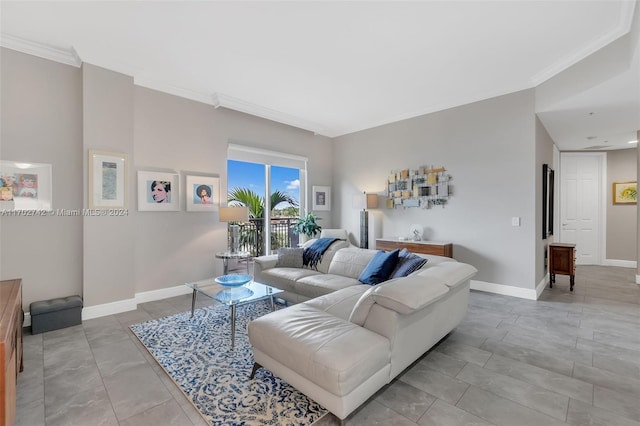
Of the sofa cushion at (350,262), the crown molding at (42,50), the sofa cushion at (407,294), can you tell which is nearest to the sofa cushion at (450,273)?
the sofa cushion at (407,294)

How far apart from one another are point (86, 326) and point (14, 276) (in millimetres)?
921

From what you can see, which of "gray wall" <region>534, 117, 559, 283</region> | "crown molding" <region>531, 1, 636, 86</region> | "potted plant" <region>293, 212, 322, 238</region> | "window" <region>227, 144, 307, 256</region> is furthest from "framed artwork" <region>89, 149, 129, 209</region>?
"gray wall" <region>534, 117, 559, 283</region>

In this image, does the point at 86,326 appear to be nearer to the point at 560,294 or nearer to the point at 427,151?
the point at 427,151

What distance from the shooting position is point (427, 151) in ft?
17.0

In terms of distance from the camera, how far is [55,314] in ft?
10.2

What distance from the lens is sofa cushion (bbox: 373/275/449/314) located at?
186cm

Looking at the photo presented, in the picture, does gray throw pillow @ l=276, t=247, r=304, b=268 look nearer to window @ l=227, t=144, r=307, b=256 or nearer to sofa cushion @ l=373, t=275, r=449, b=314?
window @ l=227, t=144, r=307, b=256

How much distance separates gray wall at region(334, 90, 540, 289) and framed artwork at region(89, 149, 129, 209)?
173 inches

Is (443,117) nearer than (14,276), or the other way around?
(14,276)

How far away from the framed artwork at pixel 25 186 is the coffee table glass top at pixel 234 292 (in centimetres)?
195

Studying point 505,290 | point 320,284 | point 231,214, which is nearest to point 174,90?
point 231,214

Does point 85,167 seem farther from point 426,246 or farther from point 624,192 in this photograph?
point 624,192

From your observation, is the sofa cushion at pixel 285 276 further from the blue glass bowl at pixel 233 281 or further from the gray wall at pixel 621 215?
the gray wall at pixel 621 215

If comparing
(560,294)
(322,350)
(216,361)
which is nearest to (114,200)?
(216,361)
